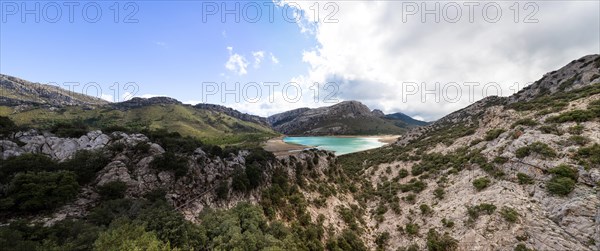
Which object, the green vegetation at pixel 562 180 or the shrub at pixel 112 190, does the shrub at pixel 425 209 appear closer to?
the green vegetation at pixel 562 180

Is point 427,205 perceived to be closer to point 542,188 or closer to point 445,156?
point 542,188

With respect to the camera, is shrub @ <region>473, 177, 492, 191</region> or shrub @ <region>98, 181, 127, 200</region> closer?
shrub @ <region>98, 181, 127, 200</region>

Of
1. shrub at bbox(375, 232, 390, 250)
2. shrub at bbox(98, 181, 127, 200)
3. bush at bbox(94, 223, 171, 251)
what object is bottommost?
shrub at bbox(375, 232, 390, 250)

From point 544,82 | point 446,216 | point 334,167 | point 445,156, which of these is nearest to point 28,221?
point 446,216

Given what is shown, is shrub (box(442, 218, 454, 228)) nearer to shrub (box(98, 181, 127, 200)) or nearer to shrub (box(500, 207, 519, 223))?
shrub (box(500, 207, 519, 223))

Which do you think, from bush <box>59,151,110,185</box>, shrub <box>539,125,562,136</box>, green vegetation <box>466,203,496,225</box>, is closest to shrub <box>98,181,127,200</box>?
bush <box>59,151,110,185</box>

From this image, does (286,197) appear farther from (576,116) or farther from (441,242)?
(576,116)
